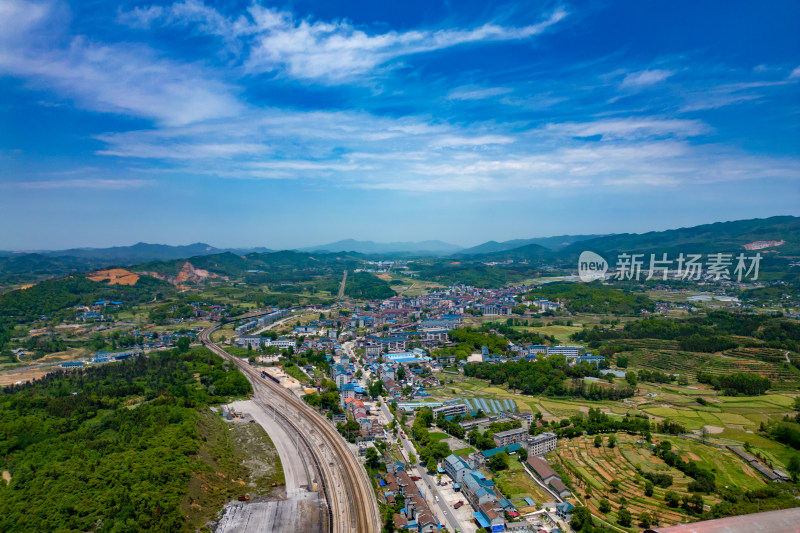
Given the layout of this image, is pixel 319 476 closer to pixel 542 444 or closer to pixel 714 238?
pixel 542 444

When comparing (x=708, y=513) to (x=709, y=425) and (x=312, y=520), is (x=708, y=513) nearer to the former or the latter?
(x=709, y=425)

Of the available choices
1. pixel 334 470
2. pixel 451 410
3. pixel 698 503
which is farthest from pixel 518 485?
pixel 334 470

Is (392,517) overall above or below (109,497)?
below

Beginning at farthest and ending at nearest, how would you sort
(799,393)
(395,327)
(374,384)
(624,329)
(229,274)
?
(229,274), (395,327), (624,329), (374,384), (799,393)

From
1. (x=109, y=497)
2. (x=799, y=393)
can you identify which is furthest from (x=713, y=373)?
(x=109, y=497)

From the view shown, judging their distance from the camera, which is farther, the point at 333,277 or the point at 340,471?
the point at 333,277

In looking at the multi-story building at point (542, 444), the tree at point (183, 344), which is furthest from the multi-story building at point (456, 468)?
the tree at point (183, 344)

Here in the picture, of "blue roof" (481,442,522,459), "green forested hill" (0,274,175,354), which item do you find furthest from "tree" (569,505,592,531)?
"green forested hill" (0,274,175,354)

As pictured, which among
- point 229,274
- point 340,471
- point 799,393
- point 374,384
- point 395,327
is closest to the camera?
point 340,471
